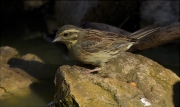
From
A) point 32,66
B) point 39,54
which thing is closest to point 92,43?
point 32,66

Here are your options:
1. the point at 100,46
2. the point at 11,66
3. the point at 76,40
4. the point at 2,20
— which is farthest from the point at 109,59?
the point at 2,20

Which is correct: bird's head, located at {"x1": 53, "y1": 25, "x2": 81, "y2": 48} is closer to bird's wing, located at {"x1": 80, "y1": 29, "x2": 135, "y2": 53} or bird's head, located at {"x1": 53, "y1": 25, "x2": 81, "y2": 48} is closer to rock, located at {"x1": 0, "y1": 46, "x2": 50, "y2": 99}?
bird's wing, located at {"x1": 80, "y1": 29, "x2": 135, "y2": 53}

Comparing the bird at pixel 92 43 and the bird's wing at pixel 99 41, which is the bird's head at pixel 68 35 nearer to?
the bird at pixel 92 43

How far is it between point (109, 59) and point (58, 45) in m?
3.90

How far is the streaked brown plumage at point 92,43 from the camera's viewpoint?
611 centimetres

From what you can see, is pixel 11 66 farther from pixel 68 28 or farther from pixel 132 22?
pixel 132 22

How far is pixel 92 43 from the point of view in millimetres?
6230

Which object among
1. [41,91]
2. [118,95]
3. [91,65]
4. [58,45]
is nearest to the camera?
[118,95]

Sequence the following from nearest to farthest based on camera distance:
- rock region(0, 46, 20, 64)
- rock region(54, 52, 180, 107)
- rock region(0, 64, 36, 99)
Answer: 1. rock region(54, 52, 180, 107)
2. rock region(0, 64, 36, 99)
3. rock region(0, 46, 20, 64)

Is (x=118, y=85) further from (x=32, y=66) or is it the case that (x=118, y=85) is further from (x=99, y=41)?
(x=32, y=66)

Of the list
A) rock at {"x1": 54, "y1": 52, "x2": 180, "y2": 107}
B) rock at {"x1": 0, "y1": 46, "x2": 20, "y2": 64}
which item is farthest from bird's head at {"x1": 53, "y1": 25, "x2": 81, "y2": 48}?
rock at {"x1": 0, "y1": 46, "x2": 20, "y2": 64}

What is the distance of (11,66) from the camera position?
772 centimetres

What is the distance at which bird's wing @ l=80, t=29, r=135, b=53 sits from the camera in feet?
20.3

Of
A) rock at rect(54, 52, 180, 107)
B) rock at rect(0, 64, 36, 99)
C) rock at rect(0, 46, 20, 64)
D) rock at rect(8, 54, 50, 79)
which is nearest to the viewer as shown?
rock at rect(54, 52, 180, 107)
